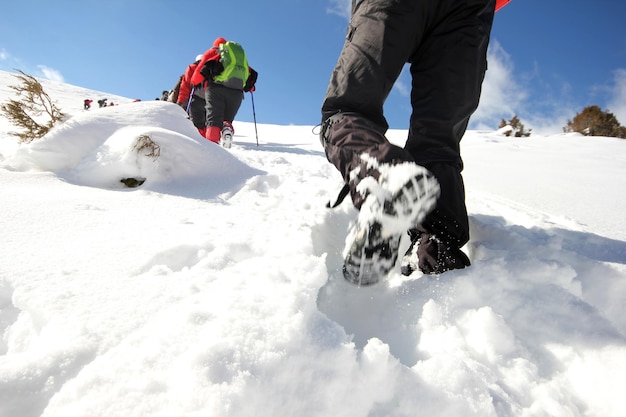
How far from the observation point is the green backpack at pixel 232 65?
14.0 ft

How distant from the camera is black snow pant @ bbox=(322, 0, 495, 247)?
92cm

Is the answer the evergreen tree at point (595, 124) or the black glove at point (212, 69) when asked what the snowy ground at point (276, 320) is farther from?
the evergreen tree at point (595, 124)

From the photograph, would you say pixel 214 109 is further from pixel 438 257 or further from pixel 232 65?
pixel 438 257

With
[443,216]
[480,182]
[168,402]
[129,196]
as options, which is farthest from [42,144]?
[480,182]

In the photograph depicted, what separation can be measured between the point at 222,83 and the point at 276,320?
4.29 meters

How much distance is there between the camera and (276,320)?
58 cm

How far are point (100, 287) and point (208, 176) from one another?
3.82 ft

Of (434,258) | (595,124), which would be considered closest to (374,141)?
(434,258)

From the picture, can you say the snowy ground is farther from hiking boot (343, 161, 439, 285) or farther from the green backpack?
the green backpack

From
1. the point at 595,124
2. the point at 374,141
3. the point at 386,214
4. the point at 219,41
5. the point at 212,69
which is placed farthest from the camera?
the point at 595,124

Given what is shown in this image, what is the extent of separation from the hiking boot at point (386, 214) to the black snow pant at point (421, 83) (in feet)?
0.27

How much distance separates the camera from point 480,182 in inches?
97.2

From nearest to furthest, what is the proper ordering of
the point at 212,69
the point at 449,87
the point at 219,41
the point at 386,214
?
the point at 386,214, the point at 449,87, the point at 212,69, the point at 219,41

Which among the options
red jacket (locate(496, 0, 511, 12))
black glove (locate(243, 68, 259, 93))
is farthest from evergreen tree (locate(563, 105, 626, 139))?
red jacket (locate(496, 0, 511, 12))
